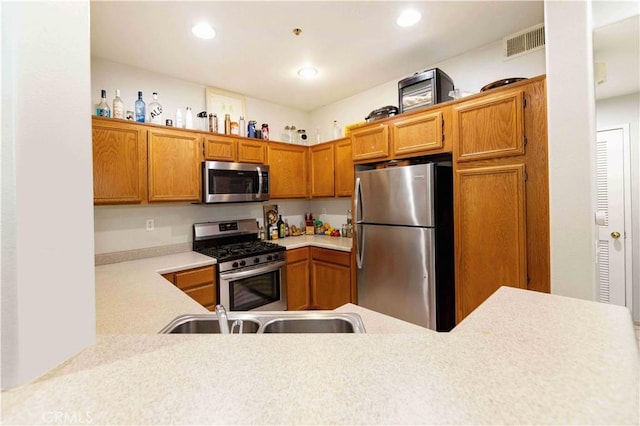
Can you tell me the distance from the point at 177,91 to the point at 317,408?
3.24 metres

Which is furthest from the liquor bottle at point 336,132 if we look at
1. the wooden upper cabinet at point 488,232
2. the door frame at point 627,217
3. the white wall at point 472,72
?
the door frame at point 627,217

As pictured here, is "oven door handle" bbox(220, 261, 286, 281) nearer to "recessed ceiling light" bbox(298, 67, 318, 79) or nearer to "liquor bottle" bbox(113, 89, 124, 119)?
"liquor bottle" bbox(113, 89, 124, 119)

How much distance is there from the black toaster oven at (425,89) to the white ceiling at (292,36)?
9.8 inches

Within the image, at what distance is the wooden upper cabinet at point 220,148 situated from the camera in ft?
9.15

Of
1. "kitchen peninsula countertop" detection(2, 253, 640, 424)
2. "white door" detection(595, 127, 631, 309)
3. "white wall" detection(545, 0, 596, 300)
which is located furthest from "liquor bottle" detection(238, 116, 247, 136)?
"white door" detection(595, 127, 631, 309)

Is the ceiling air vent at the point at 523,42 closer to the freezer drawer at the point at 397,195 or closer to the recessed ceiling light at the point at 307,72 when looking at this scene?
the freezer drawer at the point at 397,195

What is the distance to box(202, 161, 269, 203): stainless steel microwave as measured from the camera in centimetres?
274

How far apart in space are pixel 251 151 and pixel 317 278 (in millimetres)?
1644

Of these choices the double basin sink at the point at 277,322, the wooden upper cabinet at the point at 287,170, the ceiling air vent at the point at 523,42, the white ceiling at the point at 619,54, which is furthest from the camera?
the wooden upper cabinet at the point at 287,170

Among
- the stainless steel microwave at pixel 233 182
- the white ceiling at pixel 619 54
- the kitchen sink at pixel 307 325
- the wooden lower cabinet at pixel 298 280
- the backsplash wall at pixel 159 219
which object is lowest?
the wooden lower cabinet at pixel 298 280

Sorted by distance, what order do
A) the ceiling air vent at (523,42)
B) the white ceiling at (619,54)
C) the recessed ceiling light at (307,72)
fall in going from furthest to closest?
the recessed ceiling light at (307,72) < the ceiling air vent at (523,42) < the white ceiling at (619,54)

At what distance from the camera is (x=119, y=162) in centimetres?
229

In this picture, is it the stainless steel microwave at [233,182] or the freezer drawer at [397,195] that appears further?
the stainless steel microwave at [233,182]

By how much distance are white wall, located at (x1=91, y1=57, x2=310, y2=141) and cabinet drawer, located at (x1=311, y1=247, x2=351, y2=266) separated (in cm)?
178
